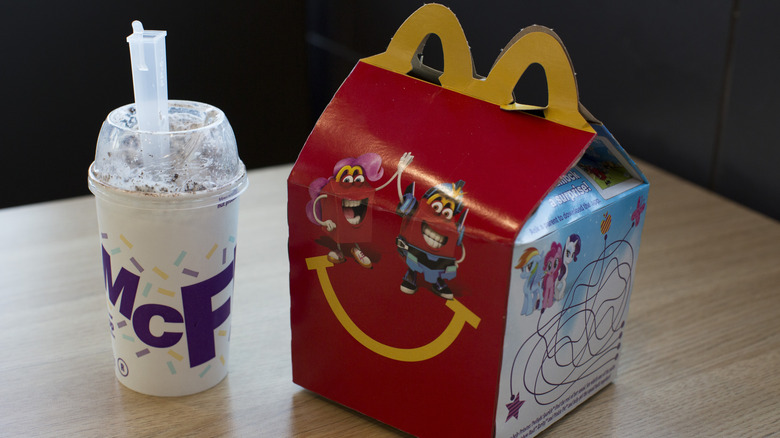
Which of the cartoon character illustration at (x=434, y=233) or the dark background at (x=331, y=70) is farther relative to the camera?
the dark background at (x=331, y=70)

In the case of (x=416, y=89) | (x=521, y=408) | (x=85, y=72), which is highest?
(x=416, y=89)

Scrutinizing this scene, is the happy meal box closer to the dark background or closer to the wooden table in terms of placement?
the wooden table

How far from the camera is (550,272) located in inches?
21.9

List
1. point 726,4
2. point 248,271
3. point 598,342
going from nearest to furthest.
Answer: point 598,342 < point 248,271 < point 726,4

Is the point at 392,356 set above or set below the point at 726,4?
below

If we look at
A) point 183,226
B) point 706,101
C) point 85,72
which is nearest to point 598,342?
point 183,226

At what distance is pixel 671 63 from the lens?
1.16m

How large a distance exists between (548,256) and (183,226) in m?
0.28

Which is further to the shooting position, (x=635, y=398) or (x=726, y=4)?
(x=726, y=4)

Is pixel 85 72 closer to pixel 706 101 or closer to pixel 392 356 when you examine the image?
pixel 706 101

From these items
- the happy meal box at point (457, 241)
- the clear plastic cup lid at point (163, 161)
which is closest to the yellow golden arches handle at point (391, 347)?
the happy meal box at point (457, 241)

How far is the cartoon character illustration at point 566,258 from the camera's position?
22.4 inches

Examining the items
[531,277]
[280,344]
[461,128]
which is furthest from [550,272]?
[280,344]

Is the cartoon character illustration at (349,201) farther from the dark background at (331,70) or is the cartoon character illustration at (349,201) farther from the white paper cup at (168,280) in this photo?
the dark background at (331,70)
